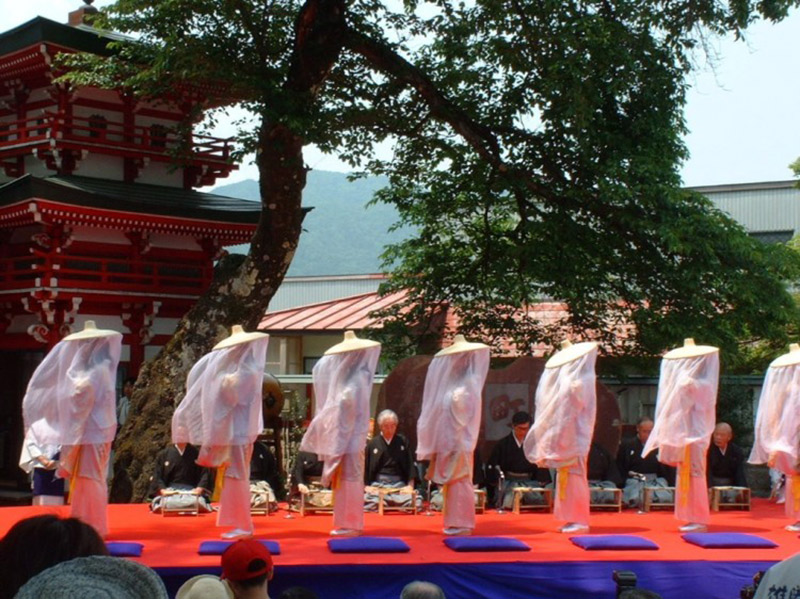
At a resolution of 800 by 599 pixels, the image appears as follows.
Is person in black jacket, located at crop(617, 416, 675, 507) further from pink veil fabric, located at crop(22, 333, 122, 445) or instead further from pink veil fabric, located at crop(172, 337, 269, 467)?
pink veil fabric, located at crop(22, 333, 122, 445)

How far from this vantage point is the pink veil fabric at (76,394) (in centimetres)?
877

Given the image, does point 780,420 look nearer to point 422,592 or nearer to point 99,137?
point 422,592

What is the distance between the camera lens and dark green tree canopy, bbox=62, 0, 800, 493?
41.1 feet

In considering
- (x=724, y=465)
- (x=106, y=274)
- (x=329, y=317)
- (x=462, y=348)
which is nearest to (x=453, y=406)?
(x=462, y=348)

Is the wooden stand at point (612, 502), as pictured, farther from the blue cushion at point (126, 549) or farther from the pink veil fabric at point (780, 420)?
the blue cushion at point (126, 549)

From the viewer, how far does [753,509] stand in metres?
11.7

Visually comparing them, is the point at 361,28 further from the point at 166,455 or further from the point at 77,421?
the point at 77,421

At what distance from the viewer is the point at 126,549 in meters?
8.04

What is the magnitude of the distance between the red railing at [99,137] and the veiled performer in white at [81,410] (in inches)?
318

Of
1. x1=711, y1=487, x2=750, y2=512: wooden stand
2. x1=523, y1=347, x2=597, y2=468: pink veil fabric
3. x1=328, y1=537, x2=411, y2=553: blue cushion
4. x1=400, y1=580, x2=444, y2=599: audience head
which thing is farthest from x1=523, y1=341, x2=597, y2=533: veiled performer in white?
x1=400, y1=580, x2=444, y2=599: audience head

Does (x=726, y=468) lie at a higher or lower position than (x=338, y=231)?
lower

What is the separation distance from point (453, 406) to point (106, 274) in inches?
358

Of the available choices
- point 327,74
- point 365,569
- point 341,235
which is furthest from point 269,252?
point 341,235

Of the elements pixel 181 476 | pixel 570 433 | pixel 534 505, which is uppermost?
pixel 570 433
